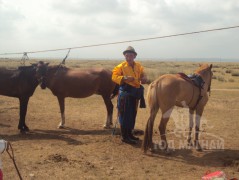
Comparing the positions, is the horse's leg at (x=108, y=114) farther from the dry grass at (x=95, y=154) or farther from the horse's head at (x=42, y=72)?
the horse's head at (x=42, y=72)

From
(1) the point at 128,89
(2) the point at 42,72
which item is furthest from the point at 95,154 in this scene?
(2) the point at 42,72

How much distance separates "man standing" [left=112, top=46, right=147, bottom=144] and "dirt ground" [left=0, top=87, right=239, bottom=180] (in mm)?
493

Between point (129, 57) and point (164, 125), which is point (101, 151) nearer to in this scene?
point (164, 125)

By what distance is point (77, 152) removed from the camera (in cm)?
663

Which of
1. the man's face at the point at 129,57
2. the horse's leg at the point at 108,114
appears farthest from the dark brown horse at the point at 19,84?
the man's face at the point at 129,57

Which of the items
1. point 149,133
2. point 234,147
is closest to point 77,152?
point 149,133

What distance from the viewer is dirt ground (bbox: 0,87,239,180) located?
18.2 feet

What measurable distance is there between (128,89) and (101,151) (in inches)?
65.1

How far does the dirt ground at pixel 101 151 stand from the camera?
5.55 meters

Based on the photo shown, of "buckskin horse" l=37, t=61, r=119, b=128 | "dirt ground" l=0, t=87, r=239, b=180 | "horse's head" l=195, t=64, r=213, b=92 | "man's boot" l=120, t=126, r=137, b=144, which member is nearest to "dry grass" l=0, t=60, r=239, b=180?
"dirt ground" l=0, t=87, r=239, b=180

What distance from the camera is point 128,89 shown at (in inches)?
291

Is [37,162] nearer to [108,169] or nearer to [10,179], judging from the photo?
[10,179]

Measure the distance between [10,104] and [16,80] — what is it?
15.1 ft

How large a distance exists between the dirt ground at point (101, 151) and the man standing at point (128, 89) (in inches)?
19.4
